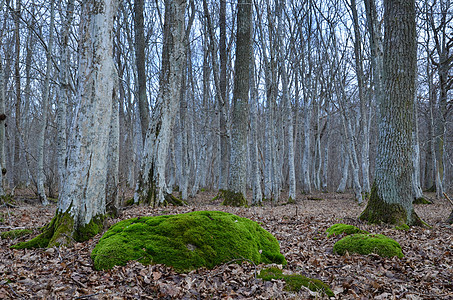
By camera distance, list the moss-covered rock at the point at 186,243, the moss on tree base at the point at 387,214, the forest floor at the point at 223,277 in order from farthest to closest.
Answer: the moss on tree base at the point at 387,214 → the moss-covered rock at the point at 186,243 → the forest floor at the point at 223,277

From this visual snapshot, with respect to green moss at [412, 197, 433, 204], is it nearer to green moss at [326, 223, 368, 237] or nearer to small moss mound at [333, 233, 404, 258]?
green moss at [326, 223, 368, 237]

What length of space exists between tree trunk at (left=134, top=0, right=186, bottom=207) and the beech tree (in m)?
3.87

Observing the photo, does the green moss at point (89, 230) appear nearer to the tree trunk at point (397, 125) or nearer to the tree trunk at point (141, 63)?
the tree trunk at point (397, 125)

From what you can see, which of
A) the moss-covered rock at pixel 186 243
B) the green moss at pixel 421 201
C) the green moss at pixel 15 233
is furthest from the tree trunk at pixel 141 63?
the green moss at pixel 421 201

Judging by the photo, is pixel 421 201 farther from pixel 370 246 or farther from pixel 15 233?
pixel 15 233

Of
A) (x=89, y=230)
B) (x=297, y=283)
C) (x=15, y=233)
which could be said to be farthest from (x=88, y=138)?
(x=297, y=283)

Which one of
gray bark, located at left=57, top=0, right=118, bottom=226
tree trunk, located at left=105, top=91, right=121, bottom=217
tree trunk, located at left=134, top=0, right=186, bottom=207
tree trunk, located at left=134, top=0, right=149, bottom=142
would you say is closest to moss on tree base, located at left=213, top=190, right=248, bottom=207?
tree trunk, located at left=134, top=0, right=186, bottom=207

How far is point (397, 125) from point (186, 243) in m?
5.81

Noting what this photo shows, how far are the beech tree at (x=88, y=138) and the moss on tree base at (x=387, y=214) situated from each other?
630cm

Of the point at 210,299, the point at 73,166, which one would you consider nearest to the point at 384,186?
the point at 210,299

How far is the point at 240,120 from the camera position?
11.1 metres

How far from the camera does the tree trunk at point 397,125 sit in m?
6.80

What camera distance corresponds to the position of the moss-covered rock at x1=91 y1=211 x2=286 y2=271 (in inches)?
150

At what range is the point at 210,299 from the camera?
3.08 m
